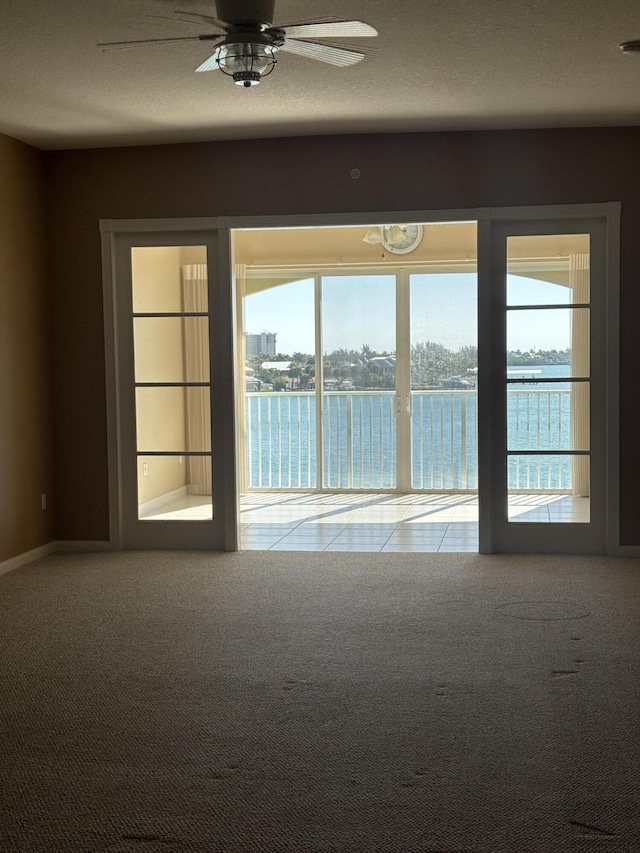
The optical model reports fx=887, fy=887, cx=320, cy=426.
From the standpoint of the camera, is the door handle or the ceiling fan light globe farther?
the door handle

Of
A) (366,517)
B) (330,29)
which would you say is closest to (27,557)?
(366,517)

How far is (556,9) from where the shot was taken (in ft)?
11.6

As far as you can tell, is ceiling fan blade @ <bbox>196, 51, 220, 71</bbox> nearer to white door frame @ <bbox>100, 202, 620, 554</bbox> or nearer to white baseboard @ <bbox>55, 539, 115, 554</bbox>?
white door frame @ <bbox>100, 202, 620, 554</bbox>

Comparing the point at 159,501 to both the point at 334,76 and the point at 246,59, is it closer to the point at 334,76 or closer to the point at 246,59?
the point at 334,76

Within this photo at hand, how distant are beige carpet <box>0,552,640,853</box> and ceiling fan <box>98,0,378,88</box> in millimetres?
2342

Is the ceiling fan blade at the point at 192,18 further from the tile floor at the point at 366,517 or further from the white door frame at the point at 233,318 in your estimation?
the tile floor at the point at 366,517

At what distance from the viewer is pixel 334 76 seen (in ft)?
14.3

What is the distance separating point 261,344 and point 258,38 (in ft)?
17.9

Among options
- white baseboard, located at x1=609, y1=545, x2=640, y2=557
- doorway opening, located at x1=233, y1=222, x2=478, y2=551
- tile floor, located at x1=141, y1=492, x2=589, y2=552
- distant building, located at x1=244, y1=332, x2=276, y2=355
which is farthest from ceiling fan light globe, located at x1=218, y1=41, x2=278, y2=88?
distant building, located at x1=244, y1=332, x2=276, y2=355

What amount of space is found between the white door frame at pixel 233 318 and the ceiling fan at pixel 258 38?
7.35 feet

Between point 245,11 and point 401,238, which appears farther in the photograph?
point 401,238

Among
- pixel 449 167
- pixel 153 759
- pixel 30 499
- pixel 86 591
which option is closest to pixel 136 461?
pixel 30 499

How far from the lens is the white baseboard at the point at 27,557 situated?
213 inches

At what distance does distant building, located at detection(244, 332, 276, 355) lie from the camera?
866cm
